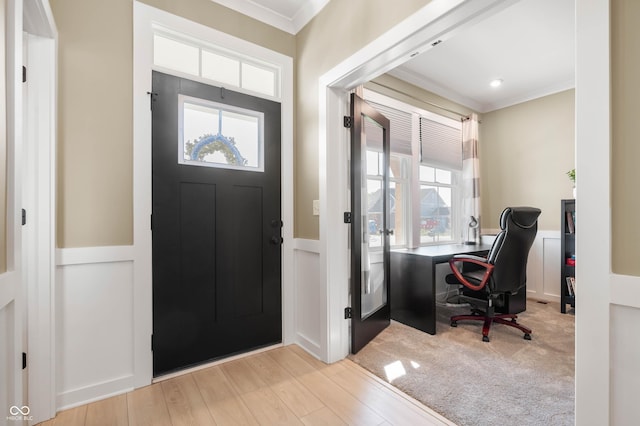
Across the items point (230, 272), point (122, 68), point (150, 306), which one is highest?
point (122, 68)

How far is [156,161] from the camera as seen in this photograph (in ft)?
6.29

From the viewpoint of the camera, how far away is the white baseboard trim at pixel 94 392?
1.63 metres

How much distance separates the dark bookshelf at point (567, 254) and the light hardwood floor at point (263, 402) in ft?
9.07

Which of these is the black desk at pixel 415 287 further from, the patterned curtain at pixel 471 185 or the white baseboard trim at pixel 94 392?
the white baseboard trim at pixel 94 392

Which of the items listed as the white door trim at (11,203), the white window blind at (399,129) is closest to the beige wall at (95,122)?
the white door trim at (11,203)

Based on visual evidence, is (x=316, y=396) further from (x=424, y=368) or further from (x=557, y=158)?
(x=557, y=158)

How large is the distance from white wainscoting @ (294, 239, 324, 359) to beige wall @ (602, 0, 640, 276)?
5.39 feet

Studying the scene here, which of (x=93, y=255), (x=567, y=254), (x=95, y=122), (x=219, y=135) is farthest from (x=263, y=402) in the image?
(x=567, y=254)

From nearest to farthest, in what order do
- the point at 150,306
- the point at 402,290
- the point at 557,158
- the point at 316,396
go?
the point at 316,396 → the point at 150,306 → the point at 402,290 → the point at 557,158

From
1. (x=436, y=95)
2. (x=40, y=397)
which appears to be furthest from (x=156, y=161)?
(x=436, y=95)

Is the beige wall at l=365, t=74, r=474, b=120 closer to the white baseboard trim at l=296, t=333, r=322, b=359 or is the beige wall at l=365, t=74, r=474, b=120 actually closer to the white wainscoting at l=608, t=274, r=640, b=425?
the white baseboard trim at l=296, t=333, r=322, b=359

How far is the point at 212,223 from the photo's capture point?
212 cm

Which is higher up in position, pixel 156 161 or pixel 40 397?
pixel 156 161

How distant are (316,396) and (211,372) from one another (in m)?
0.79
